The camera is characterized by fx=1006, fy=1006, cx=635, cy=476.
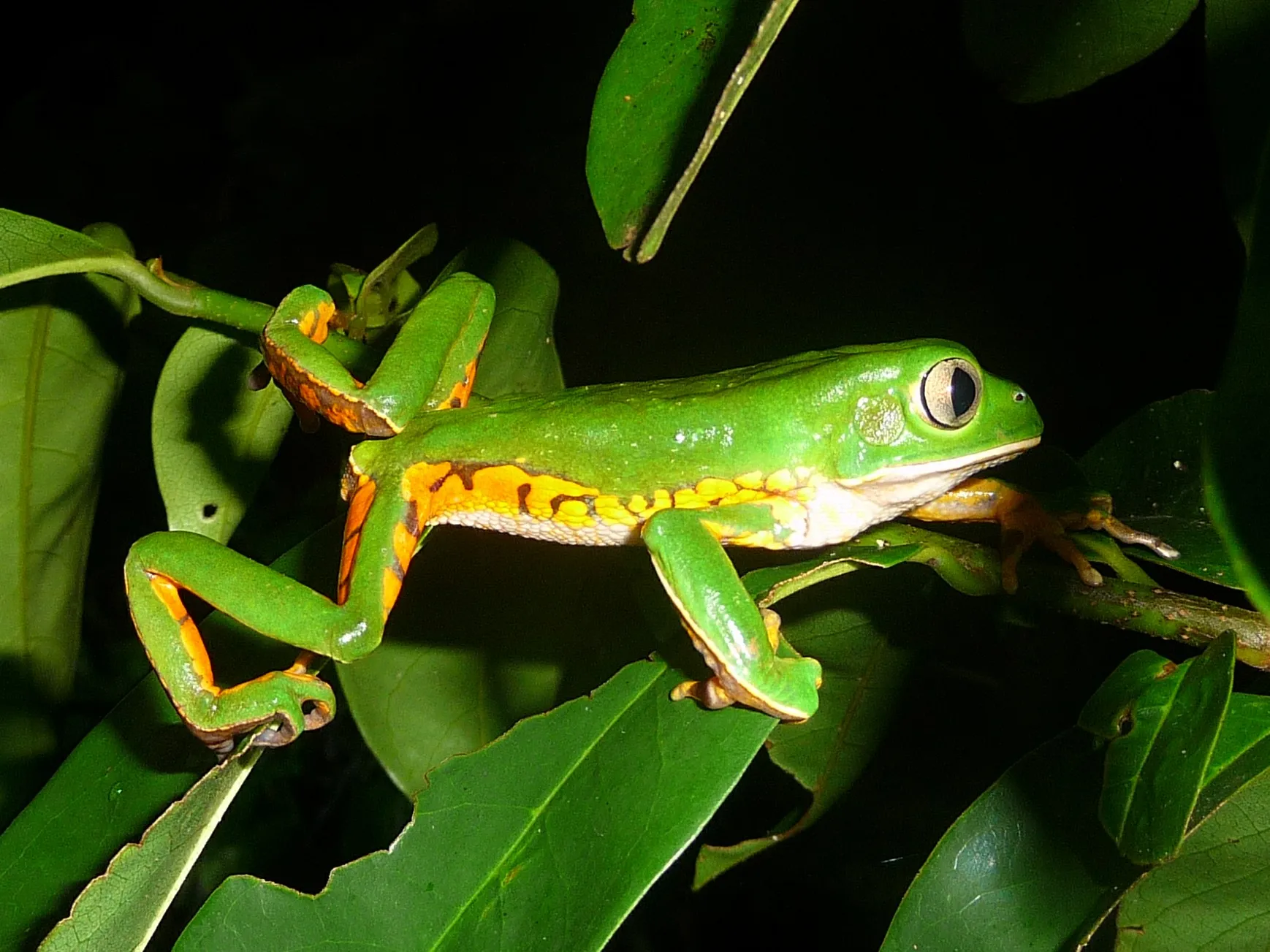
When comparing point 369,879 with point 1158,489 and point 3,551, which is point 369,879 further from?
point 1158,489

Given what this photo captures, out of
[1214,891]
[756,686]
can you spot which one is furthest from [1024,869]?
[756,686]

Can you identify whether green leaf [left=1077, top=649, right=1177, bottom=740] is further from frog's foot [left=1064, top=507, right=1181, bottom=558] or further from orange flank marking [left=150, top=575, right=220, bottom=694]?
orange flank marking [left=150, top=575, right=220, bottom=694]

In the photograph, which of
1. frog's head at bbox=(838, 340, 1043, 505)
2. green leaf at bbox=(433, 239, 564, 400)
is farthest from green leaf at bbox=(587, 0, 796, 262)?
green leaf at bbox=(433, 239, 564, 400)

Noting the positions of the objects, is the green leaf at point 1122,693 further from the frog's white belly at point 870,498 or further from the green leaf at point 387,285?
the green leaf at point 387,285

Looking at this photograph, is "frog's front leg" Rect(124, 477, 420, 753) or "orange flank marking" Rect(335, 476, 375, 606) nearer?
"frog's front leg" Rect(124, 477, 420, 753)

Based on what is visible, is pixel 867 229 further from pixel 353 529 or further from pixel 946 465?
pixel 353 529
